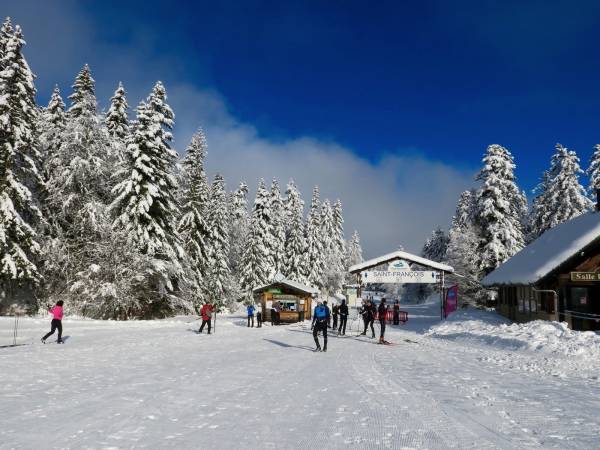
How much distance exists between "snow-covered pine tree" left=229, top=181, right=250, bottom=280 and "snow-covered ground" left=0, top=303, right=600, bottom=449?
48.0m

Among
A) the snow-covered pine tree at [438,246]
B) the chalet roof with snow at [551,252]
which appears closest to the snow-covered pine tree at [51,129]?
the chalet roof with snow at [551,252]

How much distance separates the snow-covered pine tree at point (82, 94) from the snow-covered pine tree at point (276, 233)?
91.1 feet

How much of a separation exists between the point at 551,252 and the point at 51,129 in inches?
1282

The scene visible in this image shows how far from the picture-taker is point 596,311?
76.6 feet

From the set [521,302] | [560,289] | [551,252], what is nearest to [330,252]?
[521,302]

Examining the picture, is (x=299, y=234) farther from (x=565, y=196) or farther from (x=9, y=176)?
(x=9, y=176)

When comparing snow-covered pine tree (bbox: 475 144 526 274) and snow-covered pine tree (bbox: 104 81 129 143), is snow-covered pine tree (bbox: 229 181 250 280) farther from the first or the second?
snow-covered pine tree (bbox: 475 144 526 274)

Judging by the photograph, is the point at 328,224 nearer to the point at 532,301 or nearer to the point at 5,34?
the point at 532,301

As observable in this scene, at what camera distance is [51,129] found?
104ft

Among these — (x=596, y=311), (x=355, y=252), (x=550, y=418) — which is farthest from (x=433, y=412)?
(x=355, y=252)

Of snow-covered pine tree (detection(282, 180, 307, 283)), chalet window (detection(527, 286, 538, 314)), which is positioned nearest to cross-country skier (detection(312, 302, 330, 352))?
chalet window (detection(527, 286, 538, 314))

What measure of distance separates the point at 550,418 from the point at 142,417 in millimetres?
5941

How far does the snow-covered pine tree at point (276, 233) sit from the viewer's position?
187ft

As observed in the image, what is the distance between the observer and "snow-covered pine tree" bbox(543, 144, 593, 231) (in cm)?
4253
